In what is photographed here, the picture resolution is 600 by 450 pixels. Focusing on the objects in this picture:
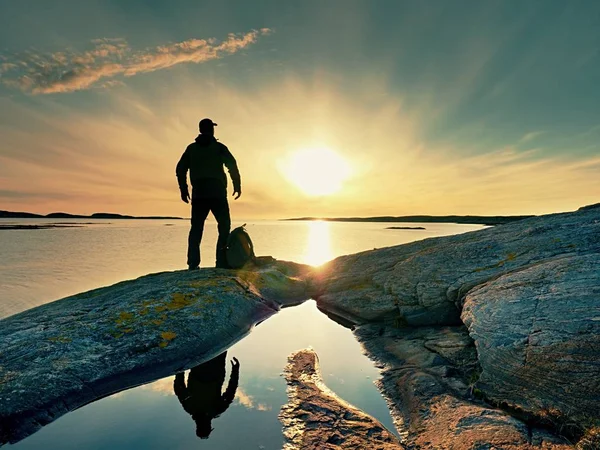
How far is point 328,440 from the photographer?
453 centimetres

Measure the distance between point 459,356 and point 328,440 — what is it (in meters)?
3.44

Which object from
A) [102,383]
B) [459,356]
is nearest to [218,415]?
[102,383]

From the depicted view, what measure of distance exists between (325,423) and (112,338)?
173 inches

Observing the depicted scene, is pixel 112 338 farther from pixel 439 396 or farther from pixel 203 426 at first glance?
pixel 439 396

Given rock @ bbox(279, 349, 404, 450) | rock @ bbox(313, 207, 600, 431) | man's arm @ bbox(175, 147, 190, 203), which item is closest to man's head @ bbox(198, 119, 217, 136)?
man's arm @ bbox(175, 147, 190, 203)

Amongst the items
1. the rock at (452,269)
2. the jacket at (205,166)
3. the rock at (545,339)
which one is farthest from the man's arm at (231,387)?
the jacket at (205,166)

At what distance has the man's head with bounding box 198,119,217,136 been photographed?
11867 mm

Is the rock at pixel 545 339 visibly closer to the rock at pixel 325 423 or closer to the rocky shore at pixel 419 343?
the rocky shore at pixel 419 343

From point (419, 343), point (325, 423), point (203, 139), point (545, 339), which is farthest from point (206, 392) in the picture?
point (203, 139)

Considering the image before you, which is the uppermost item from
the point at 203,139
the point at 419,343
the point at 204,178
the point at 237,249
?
the point at 203,139

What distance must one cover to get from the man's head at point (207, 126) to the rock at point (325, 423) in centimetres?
905

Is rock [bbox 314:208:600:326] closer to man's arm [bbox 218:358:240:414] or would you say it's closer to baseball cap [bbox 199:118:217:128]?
man's arm [bbox 218:358:240:414]

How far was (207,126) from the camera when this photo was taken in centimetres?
1194

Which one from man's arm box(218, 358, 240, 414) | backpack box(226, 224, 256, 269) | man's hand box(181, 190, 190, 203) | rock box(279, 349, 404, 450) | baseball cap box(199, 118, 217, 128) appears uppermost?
baseball cap box(199, 118, 217, 128)
